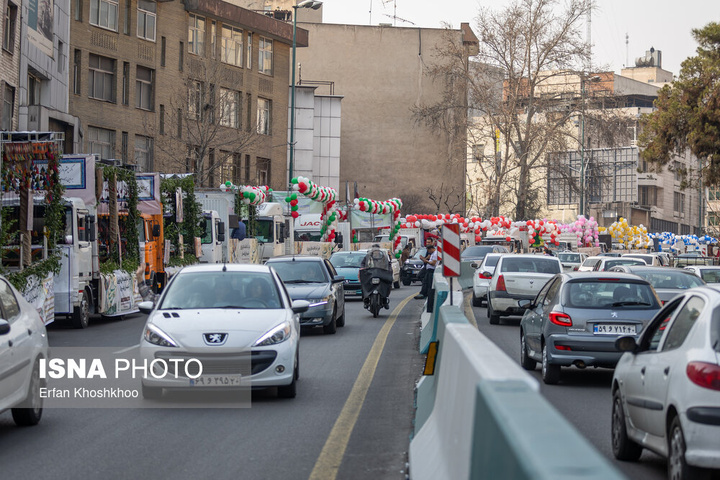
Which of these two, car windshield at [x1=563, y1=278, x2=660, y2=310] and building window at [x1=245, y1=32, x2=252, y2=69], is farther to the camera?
building window at [x1=245, y1=32, x2=252, y2=69]

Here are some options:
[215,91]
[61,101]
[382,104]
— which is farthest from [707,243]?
[61,101]

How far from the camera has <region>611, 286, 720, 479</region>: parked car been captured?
638 centimetres

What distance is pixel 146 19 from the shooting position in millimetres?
52781

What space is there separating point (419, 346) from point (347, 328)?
171 inches

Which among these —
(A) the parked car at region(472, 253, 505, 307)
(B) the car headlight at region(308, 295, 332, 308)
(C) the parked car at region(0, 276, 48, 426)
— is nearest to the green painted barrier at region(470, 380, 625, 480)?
(C) the parked car at region(0, 276, 48, 426)

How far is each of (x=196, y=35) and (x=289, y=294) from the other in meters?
41.6

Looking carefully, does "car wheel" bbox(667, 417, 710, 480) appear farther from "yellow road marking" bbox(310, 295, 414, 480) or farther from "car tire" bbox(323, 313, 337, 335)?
"car tire" bbox(323, 313, 337, 335)

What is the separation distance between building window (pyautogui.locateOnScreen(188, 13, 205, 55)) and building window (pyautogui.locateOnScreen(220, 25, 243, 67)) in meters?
1.78

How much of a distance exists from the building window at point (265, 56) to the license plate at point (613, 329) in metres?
50.9

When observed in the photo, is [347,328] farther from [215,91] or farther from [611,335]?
[215,91]

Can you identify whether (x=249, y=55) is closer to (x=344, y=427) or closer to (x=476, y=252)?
(x=476, y=252)

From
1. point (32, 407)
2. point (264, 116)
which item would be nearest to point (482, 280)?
point (32, 407)

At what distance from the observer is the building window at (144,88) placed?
2060 inches

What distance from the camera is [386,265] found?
24.1 metres
